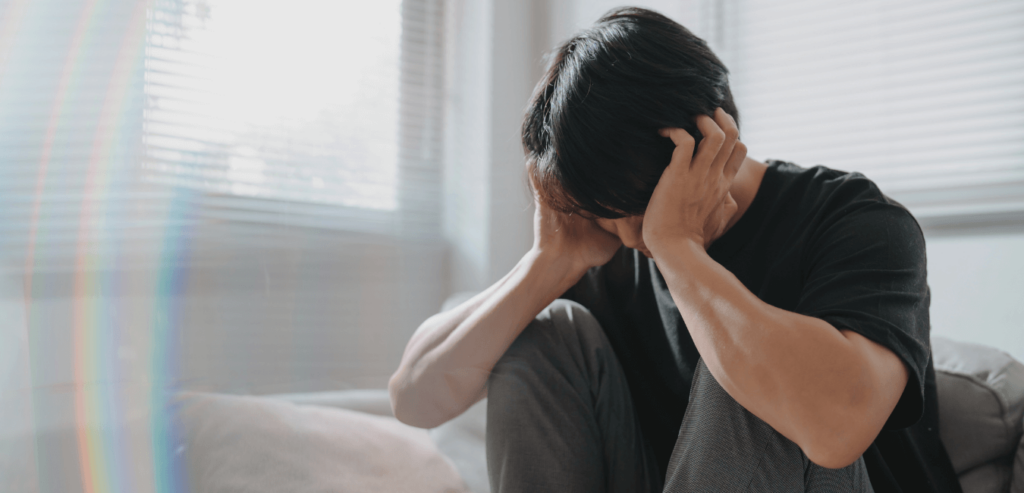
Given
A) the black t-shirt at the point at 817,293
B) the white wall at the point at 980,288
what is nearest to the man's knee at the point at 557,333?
the black t-shirt at the point at 817,293

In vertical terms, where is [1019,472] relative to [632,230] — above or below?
below

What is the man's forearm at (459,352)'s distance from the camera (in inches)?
28.8

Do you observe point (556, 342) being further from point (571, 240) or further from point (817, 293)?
point (817, 293)

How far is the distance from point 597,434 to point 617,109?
359 mm

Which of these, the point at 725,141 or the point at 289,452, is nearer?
the point at 289,452

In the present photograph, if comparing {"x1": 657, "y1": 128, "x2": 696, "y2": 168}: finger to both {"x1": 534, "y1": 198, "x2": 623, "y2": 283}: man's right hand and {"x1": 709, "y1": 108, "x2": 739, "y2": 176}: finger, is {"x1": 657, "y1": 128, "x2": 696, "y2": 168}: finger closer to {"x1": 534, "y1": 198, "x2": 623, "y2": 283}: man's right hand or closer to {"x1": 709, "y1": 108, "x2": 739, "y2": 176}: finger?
{"x1": 709, "y1": 108, "x2": 739, "y2": 176}: finger

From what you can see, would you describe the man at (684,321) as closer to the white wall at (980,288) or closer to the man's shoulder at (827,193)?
the man's shoulder at (827,193)

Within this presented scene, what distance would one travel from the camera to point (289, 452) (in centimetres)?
60

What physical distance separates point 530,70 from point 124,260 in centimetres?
80

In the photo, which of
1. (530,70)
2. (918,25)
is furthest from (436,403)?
(918,25)

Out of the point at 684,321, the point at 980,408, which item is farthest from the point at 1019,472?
the point at 684,321

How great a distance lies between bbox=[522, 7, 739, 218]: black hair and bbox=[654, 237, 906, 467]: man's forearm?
187 millimetres

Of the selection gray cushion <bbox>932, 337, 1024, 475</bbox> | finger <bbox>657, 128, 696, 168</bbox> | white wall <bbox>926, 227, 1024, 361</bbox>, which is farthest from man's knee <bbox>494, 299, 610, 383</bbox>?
white wall <bbox>926, 227, 1024, 361</bbox>

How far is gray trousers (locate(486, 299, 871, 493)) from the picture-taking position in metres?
0.55
